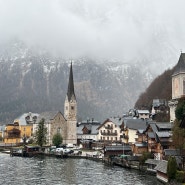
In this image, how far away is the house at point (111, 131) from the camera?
4888 inches

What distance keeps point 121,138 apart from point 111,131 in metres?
10.3

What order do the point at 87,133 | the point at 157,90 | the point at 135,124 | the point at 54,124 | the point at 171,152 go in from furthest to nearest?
the point at 157,90 < the point at 87,133 < the point at 54,124 < the point at 135,124 < the point at 171,152

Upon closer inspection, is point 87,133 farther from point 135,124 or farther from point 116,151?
point 116,151

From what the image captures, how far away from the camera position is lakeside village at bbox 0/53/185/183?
2680 inches

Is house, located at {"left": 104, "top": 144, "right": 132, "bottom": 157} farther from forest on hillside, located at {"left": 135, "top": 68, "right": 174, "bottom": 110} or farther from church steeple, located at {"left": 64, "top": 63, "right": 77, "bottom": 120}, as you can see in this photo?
forest on hillside, located at {"left": 135, "top": 68, "right": 174, "bottom": 110}

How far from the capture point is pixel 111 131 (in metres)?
128

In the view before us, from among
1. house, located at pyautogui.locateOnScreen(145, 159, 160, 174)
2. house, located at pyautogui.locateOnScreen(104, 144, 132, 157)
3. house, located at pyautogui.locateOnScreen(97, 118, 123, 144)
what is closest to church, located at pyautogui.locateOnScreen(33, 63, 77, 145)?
house, located at pyautogui.locateOnScreen(97, 118, 123, 144)

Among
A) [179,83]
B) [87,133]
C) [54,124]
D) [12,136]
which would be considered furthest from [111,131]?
[12,136]

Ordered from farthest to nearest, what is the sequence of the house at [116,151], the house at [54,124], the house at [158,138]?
the house at [54,124], the house at [116,151], the house at [158,138]

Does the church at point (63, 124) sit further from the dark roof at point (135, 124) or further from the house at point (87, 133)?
the dark roof at point (135, 124)

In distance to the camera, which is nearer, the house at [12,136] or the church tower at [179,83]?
the church tower at [179,83]

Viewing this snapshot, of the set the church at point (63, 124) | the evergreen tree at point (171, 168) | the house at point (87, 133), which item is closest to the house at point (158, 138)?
the evergreen tree at point (171, 168)

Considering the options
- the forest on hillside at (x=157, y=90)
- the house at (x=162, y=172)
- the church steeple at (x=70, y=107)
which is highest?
the forest on hillside at (x=157, y=90)

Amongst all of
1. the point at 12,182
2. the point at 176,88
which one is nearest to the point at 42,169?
the point at 12,182
